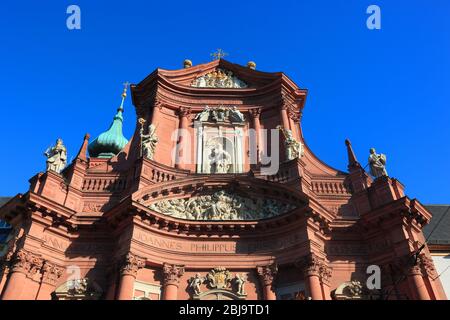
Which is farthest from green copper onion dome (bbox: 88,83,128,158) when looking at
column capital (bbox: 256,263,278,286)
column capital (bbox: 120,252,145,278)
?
column capital (bbox: 256,263,278,286)

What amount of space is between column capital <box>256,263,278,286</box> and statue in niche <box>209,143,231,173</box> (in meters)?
5.47

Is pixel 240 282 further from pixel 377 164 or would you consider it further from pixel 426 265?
pixel 377 164

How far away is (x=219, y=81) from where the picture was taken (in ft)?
78.2

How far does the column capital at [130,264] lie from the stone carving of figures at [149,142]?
5.02 meters

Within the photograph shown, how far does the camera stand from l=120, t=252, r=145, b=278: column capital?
46.5 feet

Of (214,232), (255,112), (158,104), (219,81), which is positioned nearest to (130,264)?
(214,232)

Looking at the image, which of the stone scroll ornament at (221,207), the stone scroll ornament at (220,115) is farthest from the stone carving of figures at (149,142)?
the stone scroll ornament at (220,115)

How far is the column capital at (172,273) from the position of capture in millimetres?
15008

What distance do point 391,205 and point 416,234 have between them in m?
1.63

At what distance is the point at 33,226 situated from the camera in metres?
15.1

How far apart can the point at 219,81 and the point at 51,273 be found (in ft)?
→ 45.9

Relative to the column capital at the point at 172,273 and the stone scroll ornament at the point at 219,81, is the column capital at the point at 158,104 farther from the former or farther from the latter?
the column capital at the point at 172,273
